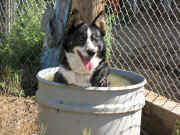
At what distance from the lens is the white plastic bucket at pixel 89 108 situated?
106 inches

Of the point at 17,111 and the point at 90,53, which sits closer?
the point at 90,53

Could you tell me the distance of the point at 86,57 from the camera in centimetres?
305

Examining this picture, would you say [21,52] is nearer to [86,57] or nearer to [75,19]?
[75,19]

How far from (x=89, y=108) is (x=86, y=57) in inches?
22.1

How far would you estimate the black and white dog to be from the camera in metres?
3.04

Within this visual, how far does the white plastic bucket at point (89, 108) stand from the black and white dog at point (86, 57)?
0.33 metres

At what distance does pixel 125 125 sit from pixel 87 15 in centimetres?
141

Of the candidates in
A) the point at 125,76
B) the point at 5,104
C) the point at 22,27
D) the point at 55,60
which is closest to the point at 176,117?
the point at 125,76

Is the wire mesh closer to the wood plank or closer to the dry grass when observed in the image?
the wood plank

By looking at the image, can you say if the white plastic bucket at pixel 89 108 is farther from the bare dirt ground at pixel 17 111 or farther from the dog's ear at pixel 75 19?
the bare dirt ground at pixel 17 111

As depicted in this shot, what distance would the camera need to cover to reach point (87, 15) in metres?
3.71

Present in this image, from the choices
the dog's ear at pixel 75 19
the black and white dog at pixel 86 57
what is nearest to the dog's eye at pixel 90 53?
the black and white dog at pixel 86 57

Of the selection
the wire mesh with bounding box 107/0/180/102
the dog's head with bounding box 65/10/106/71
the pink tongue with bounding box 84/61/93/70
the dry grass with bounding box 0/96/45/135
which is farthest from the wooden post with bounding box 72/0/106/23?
the dry grass with bounding box 0/96/45/135

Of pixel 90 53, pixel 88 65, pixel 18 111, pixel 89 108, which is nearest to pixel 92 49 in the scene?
pixel 90 53
